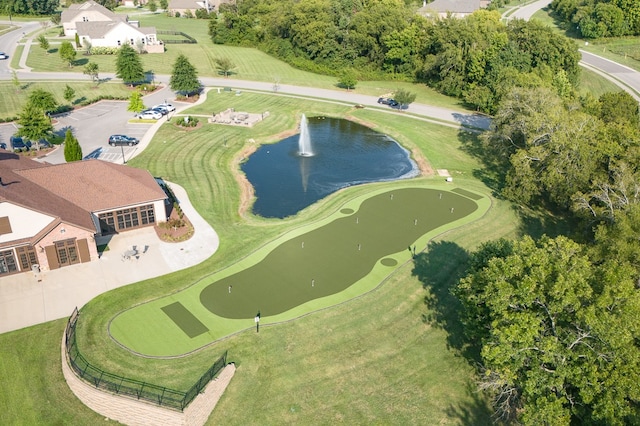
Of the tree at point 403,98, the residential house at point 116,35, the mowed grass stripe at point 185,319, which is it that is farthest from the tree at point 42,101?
the tree at point 403,98

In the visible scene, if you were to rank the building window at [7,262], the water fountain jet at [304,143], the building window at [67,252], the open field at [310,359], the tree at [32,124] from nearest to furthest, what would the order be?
1. the open field at [310,359]
2. the building window at [7,262]
3. the building window at [67,252]
4. the tree at [32,124]
5. the water fountain jet at [304,143]

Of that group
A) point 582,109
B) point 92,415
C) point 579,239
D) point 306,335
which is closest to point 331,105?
point 582,109

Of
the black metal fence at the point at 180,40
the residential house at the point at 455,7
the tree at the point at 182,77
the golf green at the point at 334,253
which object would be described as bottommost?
the golf green at the point at 334,253

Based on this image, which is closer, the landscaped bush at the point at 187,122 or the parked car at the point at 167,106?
the landscaped bush at the point at 187,122

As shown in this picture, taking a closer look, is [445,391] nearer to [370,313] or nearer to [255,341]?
[370,313]

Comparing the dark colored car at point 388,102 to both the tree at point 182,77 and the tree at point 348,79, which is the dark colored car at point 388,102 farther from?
the tree at point 182,77

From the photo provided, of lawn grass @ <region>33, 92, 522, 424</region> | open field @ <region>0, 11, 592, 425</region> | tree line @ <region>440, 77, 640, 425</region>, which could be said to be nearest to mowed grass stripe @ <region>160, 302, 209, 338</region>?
open field @ <region>0, 11, 592, 425</region>

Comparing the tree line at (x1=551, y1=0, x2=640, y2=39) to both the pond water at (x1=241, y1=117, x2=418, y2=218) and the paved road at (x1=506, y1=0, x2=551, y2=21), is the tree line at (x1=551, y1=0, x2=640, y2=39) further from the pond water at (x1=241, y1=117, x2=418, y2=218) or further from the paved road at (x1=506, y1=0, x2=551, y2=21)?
the pond water at (x1=241, y1=117, x2=418, y2=218)
